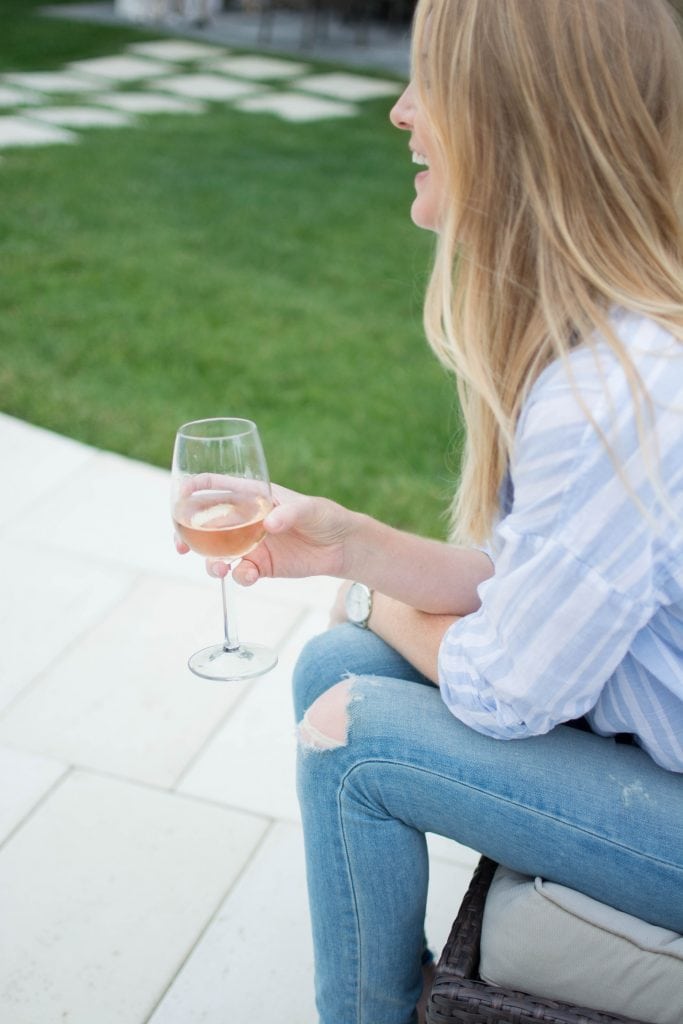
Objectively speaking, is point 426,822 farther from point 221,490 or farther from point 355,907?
point 221,490

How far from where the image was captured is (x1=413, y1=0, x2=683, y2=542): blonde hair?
1.33 meters

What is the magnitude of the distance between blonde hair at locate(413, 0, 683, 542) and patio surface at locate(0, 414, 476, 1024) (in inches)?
44.5

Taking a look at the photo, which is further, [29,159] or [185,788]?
[29,159]

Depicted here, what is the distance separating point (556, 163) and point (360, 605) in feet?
2.59

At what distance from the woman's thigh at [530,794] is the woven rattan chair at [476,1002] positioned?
128 mm

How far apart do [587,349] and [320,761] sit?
63 centimetres

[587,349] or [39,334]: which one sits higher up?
[587,349]

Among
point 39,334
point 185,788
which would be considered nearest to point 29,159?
point 39,334

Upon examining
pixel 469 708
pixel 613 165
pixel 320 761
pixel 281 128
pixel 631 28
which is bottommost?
pixel 281 128

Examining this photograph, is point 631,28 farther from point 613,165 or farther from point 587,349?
point 587,349

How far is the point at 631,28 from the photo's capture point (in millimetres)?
1348

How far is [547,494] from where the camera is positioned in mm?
1275

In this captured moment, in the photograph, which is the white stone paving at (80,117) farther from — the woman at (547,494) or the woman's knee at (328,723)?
the woman's knee at (328,723)

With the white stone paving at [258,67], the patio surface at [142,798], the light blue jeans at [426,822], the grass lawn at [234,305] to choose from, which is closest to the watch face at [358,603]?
the light blue jeans at [426,822]
